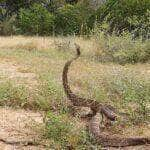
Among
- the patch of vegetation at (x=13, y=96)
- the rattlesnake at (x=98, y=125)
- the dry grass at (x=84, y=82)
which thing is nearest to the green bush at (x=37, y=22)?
the dry grass at (x=84, y=82)

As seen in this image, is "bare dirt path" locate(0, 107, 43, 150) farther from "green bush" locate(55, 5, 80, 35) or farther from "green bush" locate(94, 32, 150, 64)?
"green bush" locate(55, 5, 80, 35)

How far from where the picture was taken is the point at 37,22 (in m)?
20.9

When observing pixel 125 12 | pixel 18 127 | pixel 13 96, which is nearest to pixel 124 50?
pixel 125 12

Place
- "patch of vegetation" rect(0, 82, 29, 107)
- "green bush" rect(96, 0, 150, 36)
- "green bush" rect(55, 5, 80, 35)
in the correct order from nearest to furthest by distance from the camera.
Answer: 1. "patch of vegetation" rect(0, 82, 29, 107)
2. "green bush" rect(96, 0, 150, 36)
3. "green bush" rect(55, 5, 80, 35)

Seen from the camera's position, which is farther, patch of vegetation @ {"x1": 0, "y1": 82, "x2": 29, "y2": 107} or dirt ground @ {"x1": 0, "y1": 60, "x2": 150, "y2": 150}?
patch of vegetation @ {"x1": 0, "y1": 82, "x2": 29, "y2": 107}

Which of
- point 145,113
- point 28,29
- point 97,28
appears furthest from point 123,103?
point 28,29

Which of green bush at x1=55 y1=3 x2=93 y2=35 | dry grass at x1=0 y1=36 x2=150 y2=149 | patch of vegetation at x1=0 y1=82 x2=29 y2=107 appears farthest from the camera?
green bush at x1=55 y1=3 x2=93 y2=35

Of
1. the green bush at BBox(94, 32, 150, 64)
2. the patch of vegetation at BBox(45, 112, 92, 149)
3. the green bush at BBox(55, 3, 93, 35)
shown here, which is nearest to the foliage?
the green bush at BBox(55, 3, 93, 35)

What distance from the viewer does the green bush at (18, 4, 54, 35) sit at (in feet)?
68.3

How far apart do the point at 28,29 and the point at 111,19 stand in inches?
226

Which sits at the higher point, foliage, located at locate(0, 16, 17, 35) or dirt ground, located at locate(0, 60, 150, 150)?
dirt ground, located at locate(0, 60, 150, 150)

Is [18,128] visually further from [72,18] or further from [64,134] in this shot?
[72,18]

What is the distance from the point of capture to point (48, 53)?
13.2m

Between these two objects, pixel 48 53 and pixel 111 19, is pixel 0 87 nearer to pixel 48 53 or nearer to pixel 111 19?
pixel 48 53
